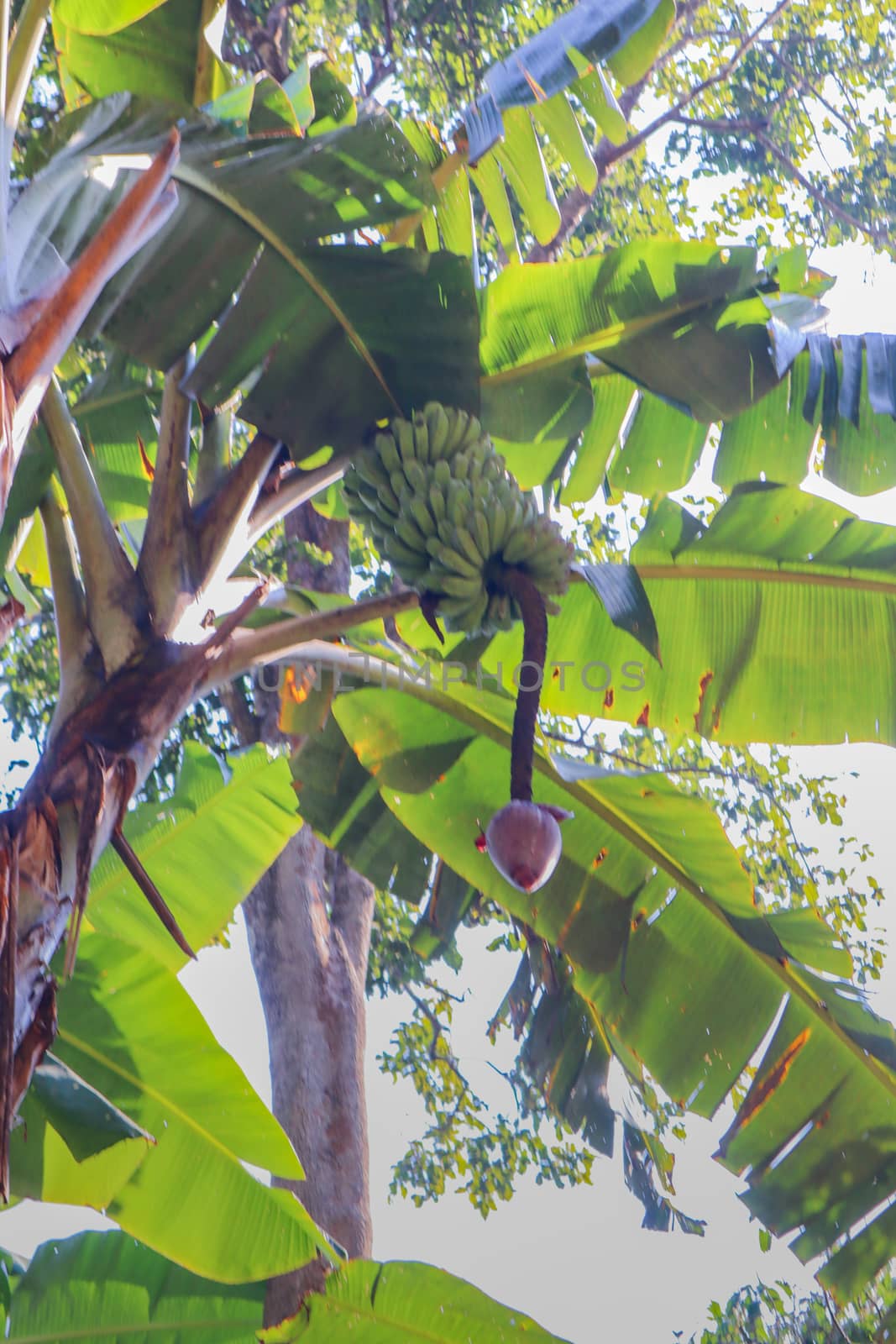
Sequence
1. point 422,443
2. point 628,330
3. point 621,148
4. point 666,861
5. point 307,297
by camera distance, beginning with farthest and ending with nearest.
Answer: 1. point 621,148
2. point 666,861
3. point 628,330
4. point 307,297
5. point 422,443

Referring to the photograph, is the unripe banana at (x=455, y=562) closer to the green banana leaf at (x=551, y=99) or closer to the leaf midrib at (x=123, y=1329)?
the green banana leaf at (x=551, y=99)

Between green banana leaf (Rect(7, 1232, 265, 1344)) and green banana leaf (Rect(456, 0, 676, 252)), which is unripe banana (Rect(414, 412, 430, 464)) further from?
green banana leaf (Rect(7, 1232, 265, 1344))

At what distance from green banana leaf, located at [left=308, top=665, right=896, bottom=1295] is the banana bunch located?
0.51 meters

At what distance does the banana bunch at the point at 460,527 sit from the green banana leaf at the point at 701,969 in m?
0.51

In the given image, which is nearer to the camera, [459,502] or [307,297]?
[459,502]

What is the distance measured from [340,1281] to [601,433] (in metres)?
1.70

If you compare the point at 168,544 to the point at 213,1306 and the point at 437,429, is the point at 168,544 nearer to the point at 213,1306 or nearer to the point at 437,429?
the point at 437,429

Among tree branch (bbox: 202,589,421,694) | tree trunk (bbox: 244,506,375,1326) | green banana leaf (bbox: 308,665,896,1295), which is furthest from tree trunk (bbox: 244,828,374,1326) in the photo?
tree branch (bbox: 202,589,421,694)

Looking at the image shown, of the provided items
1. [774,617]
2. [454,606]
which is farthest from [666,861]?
[454,606]

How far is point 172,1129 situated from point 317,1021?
193 cm

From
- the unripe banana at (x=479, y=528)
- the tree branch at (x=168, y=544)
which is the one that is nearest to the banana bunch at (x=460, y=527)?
the unripe banana at (x=479, y=528)

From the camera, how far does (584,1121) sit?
7.61 feet

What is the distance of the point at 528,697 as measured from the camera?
1.08 meters

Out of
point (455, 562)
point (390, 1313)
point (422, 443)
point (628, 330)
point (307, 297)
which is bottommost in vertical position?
point (390, 1313)
